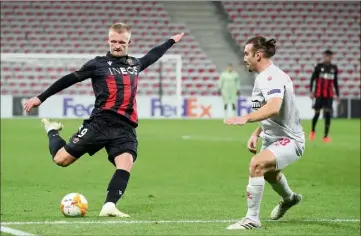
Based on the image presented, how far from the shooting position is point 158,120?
33.4m

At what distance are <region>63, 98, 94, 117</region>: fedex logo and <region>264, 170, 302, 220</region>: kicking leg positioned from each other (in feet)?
87.7

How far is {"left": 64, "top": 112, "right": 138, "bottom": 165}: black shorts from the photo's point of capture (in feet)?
28.8

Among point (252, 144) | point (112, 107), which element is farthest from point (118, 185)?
point (252, 144)

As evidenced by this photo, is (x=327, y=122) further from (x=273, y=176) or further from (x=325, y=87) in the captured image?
(x=273, y=176)

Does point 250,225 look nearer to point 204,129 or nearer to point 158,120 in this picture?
point 204,129

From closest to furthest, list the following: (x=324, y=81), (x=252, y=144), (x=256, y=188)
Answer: (x=256, y=188) → (x=252, y=144) → (x=324, y=81)

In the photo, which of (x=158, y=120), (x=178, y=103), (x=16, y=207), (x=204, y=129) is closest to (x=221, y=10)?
(x=178, y=103)

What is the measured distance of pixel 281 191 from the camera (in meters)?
8.31

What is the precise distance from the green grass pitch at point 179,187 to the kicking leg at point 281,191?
21 cm

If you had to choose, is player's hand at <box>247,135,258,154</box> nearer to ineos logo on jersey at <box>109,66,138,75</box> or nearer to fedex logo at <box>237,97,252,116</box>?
ineos logo on jersey at <box>109,66,138,75</box>

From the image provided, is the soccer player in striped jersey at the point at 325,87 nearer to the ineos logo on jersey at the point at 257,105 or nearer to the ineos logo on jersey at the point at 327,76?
the ineos logo on jersey at the point at 327,76

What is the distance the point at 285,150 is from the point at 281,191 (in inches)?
27.9

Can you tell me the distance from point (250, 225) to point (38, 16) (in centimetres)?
3395

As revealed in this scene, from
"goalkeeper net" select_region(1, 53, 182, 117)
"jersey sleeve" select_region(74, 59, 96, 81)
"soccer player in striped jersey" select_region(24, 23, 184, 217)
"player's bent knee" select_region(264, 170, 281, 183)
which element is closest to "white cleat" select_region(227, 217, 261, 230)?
"player's bent knee" select_region(264, 170, 281, 183)
